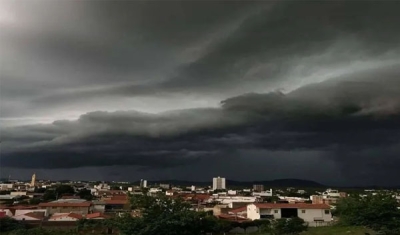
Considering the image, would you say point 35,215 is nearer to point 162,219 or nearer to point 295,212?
point 295,212

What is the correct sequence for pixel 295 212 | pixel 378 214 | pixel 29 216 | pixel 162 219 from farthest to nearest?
pixel 295 212 → pixel 29 216 → pixel 378 214 → pixel 162 219

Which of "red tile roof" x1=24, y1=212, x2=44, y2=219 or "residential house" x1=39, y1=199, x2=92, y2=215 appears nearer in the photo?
"red tile roof" x1=24, y1=212, x2=44, y2=219

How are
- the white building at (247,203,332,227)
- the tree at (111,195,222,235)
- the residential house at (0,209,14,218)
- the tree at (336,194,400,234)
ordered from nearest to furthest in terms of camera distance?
the tree at (111,195,222,235) < the tree at (336,194,400,234) < the residential house at (0,209,14,218) < the white building at (247,203,332,227)

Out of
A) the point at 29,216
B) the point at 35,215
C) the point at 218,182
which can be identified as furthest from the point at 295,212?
the point at 218,182

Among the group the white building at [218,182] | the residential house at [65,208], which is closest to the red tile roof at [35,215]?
the residential house at [65,208]

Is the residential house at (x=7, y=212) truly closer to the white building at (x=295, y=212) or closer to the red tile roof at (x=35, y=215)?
the red tile roof at (x=35, y=215)

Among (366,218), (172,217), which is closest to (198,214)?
(172,217)

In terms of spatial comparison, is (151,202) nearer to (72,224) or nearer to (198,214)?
(198,214)

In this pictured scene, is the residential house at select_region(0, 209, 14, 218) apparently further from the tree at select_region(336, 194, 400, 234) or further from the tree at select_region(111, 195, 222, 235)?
the tree at select_region(111, 195, 222, 235)

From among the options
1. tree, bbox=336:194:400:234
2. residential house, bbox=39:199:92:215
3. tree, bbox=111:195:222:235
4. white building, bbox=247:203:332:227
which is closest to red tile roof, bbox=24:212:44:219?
residential house, bbox=39:199:92:215
